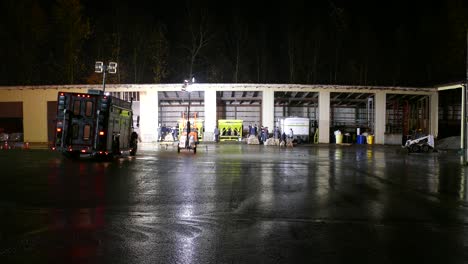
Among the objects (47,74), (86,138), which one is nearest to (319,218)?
(86,138)

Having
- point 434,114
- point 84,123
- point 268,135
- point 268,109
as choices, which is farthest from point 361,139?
point 84,123

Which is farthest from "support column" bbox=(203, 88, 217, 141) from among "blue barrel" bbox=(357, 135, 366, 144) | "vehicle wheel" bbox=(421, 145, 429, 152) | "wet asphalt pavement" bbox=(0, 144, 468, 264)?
"wet asphalt pavement" bbox=(0, 144, 468, 264)

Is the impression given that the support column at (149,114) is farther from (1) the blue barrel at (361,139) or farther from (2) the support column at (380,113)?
(2) the support column at (380,113)

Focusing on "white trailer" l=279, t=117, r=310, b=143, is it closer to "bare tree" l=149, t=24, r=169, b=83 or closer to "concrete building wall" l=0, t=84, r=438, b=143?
"concrete building wall" l=0, t=84, r=438, b=143

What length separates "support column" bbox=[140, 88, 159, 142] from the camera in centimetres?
3478

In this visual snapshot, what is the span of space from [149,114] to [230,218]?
28.4 meters

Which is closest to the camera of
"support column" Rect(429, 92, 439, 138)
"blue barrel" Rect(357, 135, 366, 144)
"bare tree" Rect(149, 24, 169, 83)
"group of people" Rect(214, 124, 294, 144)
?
"group of people" Rect(214, 124, 294, 144)

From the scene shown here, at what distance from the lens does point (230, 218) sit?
756 cm

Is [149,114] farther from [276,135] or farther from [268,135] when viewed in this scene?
[276,135]

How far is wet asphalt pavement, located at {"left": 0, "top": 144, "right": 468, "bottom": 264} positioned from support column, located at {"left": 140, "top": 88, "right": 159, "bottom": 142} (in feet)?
69.0

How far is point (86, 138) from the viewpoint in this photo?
18.0 metres

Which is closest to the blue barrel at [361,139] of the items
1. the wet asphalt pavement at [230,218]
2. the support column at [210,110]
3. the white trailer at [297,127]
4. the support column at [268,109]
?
the white trailer at [297,127]

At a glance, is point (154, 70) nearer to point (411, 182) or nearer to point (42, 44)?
point (42, 44)

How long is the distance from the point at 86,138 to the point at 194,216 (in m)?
11.9
